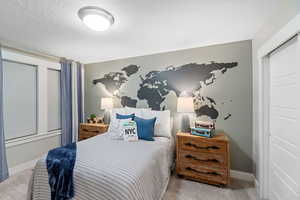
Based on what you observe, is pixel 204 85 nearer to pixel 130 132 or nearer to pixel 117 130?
pixel 130 132

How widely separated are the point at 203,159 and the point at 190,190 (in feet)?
1.55

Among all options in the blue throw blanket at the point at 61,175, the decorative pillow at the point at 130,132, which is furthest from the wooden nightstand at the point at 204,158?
the blue throw blanket at the point at 61,175

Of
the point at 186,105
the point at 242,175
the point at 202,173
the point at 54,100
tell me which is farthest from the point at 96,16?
the point at 242,175

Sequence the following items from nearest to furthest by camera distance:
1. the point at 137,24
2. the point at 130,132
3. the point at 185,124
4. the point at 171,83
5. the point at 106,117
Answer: the point at 137,24
the point at 130,132
the point at 185,124
the point at 171,83
the point at 106,117

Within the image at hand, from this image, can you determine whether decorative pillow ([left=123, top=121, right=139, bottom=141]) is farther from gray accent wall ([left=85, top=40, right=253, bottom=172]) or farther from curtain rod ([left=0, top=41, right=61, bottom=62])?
curtain rod ([left=0, top=41, right=61, bottom=62])

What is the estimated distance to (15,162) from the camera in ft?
7.90

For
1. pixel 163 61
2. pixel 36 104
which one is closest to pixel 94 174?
Result: pixel 163 61

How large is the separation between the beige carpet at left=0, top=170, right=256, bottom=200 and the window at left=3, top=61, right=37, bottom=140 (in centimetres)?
87

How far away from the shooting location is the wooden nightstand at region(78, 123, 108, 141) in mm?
→ 2932

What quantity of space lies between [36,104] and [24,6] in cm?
203

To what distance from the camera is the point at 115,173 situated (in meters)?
1.19

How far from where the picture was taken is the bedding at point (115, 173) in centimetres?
114

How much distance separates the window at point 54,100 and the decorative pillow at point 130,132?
199 centimetres

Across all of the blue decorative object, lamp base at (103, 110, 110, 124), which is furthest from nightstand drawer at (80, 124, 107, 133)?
the blue decorative object
